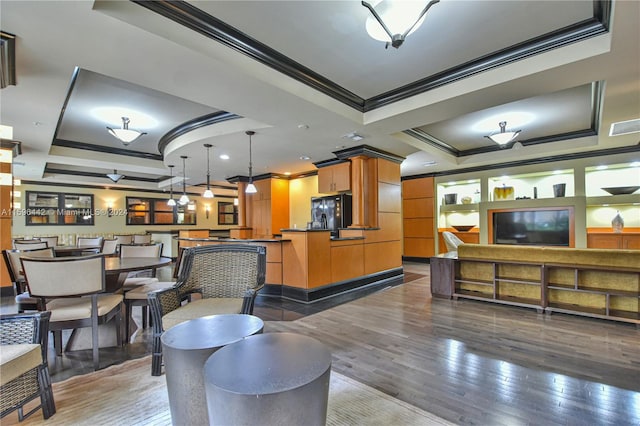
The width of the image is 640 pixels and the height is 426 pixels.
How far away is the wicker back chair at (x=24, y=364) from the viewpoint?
155 cm

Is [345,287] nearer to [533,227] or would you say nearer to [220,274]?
[220,274]

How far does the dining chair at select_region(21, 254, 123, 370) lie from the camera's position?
2303 millimetres

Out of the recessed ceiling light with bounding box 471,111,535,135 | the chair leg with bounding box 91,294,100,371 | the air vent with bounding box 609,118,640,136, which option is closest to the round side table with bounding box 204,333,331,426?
the chair leg with bounding box 91,294,100,371

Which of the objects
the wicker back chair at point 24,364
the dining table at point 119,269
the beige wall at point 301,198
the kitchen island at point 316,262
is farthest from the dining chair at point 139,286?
the beige wall at point 301,198

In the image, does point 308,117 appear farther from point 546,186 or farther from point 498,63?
point 546,186

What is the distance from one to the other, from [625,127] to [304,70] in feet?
17.7

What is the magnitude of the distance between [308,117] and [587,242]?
275 inches

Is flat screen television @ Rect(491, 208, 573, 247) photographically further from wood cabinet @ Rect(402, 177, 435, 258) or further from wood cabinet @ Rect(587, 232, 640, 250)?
wood cabinet @ Rect(402, 177, 435, 258)

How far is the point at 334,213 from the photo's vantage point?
21.8 ft

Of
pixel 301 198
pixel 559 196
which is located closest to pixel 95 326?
pixel 301 198

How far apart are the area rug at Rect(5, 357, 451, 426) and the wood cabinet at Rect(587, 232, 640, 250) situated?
7.07 meters

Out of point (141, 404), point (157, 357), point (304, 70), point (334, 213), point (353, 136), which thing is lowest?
point (141, 404)

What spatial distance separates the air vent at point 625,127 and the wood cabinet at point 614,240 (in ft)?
7.85

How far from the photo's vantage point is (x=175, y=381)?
1565 millimetres
